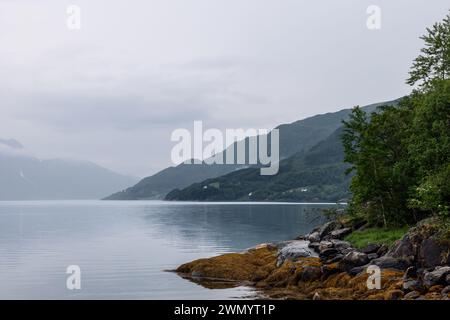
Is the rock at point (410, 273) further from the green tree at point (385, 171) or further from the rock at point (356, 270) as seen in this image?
the green tree at point (385, 171)

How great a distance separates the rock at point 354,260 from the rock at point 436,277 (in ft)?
24.6

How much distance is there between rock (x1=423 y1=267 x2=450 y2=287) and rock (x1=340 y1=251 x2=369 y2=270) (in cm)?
751

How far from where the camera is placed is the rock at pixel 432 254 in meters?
36.6

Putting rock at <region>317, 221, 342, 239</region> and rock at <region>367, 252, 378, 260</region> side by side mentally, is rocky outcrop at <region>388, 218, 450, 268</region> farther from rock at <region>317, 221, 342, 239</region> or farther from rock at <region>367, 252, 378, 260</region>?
rock at <region>317, 221, 342, 239</region>

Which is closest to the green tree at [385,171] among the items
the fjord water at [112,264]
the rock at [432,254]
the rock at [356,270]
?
the rock at [432,254]

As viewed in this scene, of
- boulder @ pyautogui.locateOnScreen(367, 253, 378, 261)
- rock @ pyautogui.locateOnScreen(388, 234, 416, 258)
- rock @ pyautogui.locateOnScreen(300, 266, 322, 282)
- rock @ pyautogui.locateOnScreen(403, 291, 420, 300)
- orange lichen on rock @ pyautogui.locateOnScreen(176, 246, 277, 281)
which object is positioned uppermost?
rock @ pyautogui.locateOnScreen(388, 234, 416, 258)

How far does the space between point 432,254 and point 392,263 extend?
2.92 metres

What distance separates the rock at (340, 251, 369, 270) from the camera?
134ft

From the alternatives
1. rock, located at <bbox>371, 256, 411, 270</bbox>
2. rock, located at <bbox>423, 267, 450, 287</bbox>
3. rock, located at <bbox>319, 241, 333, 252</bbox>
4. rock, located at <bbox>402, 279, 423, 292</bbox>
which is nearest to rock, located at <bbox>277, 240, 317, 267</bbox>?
rock, located at <bbox>319, 241, 333, 252</bbox>

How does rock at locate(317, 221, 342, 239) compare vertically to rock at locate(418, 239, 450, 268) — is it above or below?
below

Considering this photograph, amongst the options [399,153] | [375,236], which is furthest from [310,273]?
[399,153]

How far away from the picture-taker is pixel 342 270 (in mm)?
40844

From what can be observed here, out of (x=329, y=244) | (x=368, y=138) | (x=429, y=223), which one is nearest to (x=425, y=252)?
(x=429, y=223)
